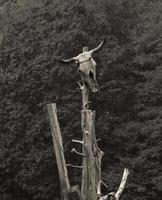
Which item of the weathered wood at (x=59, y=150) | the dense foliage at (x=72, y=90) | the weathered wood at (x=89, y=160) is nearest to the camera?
the weathered wood at (x=89, y=160)

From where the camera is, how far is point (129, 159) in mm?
12891

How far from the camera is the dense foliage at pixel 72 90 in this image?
43.5 ft

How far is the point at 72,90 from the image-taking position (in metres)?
13.6

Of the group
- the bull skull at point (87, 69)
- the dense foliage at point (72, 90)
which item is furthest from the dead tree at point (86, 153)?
the dense foliage at point (72, 90)

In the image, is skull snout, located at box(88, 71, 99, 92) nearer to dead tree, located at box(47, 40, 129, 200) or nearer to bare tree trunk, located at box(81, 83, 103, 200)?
dead tree, located at box(47, 40, 129, 200)

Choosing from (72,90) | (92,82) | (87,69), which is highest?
(87,69)

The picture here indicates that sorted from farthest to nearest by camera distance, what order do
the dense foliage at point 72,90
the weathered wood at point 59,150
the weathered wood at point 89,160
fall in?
1. the dense foliage at point 72,90
2. the weathered wood at point 59,150
3. the weathered wood at point 89,160

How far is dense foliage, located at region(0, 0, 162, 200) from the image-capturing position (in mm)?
13266

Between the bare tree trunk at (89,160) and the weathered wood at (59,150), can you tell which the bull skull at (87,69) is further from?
the weathered wood at (59,150)

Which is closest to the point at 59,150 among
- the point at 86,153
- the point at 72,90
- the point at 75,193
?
the point at 86,153

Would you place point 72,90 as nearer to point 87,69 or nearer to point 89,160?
point 87,69

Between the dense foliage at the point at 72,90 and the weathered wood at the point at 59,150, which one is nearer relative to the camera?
the weathered wood at the point at 59,150

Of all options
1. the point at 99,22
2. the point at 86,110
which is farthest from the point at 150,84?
the point at 86,110

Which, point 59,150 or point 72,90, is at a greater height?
point 72,90
